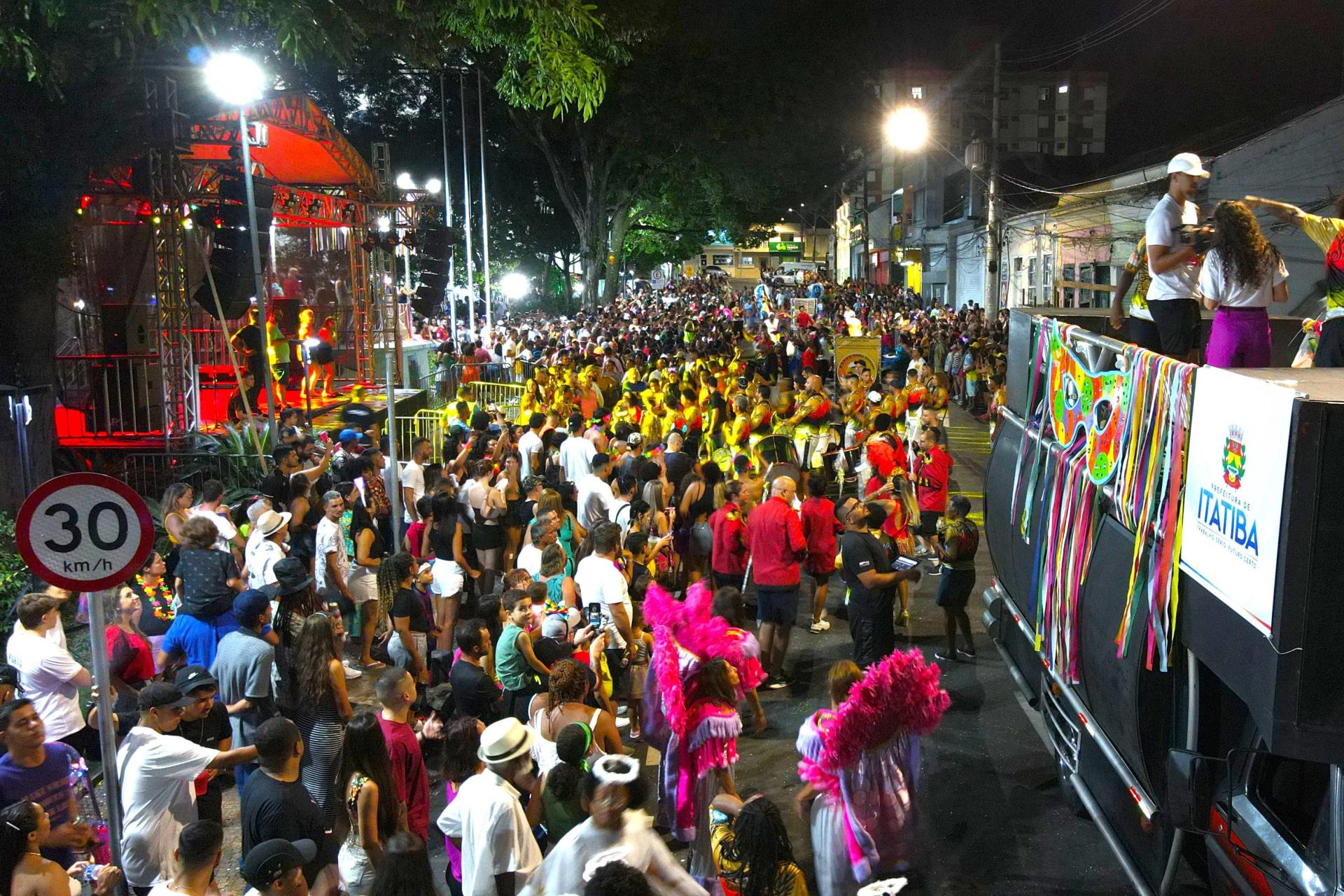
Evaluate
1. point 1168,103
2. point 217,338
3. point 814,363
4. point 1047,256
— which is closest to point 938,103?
point 1168,103

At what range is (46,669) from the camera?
5.73m

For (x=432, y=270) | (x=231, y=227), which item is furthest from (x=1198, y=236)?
(x=231, y=227)

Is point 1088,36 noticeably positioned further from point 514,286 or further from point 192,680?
point 192,680

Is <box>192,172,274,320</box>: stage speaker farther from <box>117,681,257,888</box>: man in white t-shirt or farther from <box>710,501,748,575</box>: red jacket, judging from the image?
<box>117,681,257,888</box>: man in white t-shirt

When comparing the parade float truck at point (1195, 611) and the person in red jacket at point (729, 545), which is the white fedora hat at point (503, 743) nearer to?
the parade float truck at point (1195, 611)

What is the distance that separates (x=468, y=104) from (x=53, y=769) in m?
38.1

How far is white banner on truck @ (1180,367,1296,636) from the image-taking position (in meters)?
3.34

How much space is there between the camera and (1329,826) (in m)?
3.41

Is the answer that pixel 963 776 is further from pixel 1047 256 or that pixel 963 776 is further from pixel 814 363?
pixel 1047 256

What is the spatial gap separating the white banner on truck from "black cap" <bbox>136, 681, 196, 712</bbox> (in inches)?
167

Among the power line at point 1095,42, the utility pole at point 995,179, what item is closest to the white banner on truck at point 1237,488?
the utility pole at point 995,179

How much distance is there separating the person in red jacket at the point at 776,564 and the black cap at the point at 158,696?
4365mm

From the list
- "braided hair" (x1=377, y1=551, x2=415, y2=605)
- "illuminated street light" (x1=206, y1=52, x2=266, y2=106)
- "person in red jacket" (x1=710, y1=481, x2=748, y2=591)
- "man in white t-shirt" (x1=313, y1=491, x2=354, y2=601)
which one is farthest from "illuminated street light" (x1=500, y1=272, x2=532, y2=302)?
"braided hair" (x1=377, y1=551, x2=415, y2=605)

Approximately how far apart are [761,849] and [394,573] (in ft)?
14.6
